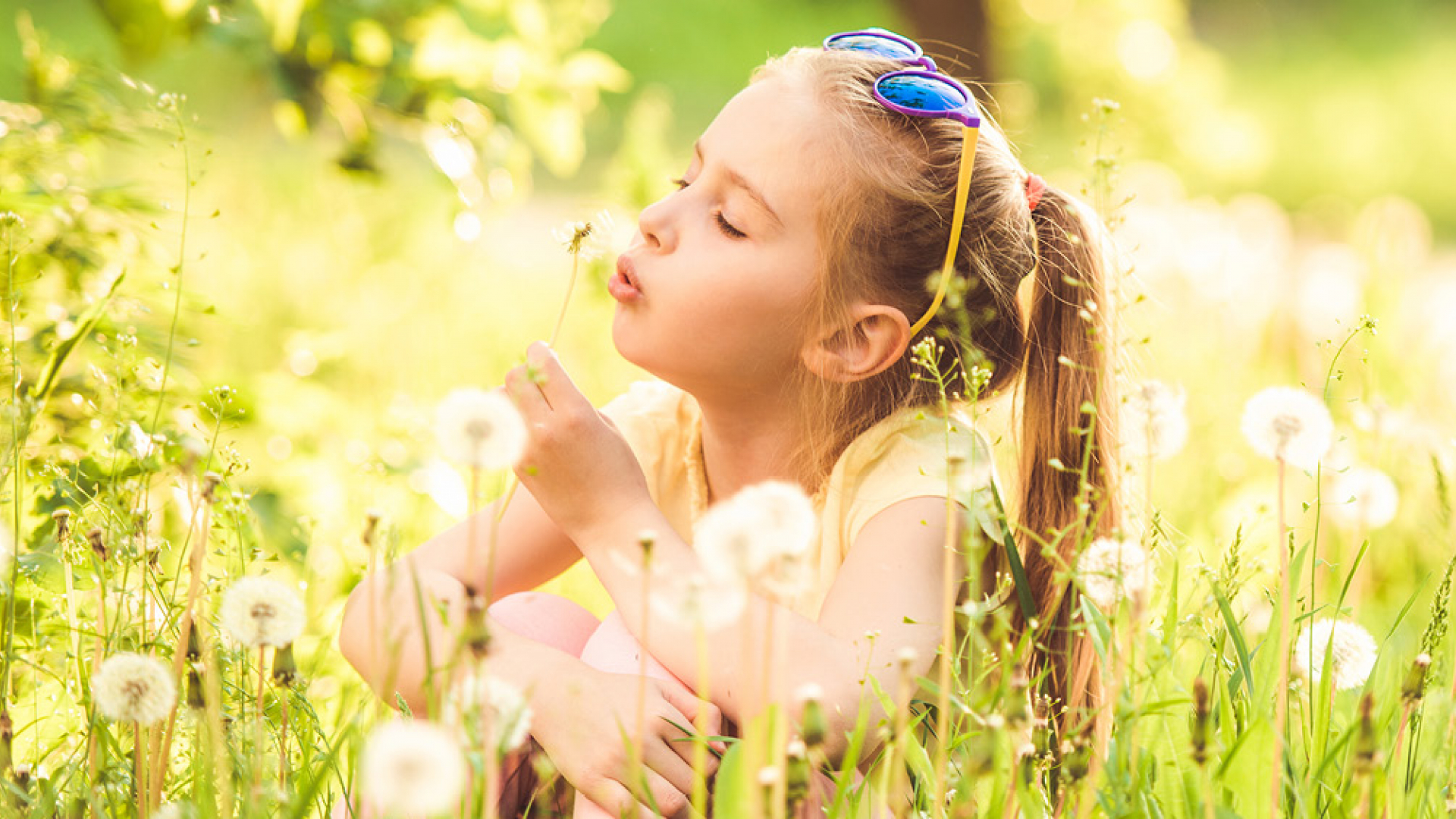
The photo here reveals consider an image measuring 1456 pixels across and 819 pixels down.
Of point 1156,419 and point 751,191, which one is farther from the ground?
point 751,191

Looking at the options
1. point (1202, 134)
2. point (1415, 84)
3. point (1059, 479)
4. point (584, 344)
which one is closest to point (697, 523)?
point (1059, 479)

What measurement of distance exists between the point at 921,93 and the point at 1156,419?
65 cm

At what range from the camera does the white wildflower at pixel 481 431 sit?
879mm

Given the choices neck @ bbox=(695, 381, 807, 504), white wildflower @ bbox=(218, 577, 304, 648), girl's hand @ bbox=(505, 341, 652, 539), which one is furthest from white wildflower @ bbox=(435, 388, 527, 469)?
neck @ bbox=(695, 381, 807, 504)

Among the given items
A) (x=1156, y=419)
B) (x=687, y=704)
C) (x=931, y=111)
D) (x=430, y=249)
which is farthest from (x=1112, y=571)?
(x=430, y=249)

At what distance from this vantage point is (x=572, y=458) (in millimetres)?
1438

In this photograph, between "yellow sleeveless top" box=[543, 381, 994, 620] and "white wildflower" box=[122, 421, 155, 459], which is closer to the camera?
"white wildflower" box=[122, 421, 155, 459]

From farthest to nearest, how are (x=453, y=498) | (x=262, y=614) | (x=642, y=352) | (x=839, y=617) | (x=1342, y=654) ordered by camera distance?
(x=453, y=498), (x=642, y=352), (x=839, y=617), (x=1342, y=654), (x=262, y=614)

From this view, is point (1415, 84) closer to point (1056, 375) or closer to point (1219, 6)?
point (1219, 6)

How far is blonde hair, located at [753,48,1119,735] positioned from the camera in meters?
1.57

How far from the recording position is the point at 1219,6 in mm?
15906

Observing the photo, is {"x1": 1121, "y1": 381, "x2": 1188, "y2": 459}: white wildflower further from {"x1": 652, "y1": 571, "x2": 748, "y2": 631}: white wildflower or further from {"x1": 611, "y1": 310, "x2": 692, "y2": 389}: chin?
{"x1": 611, "y1": 310, "x2": 692, "y2": 389}: chin

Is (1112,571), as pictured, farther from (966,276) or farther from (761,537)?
(966,276)

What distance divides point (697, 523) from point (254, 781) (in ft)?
2.78
